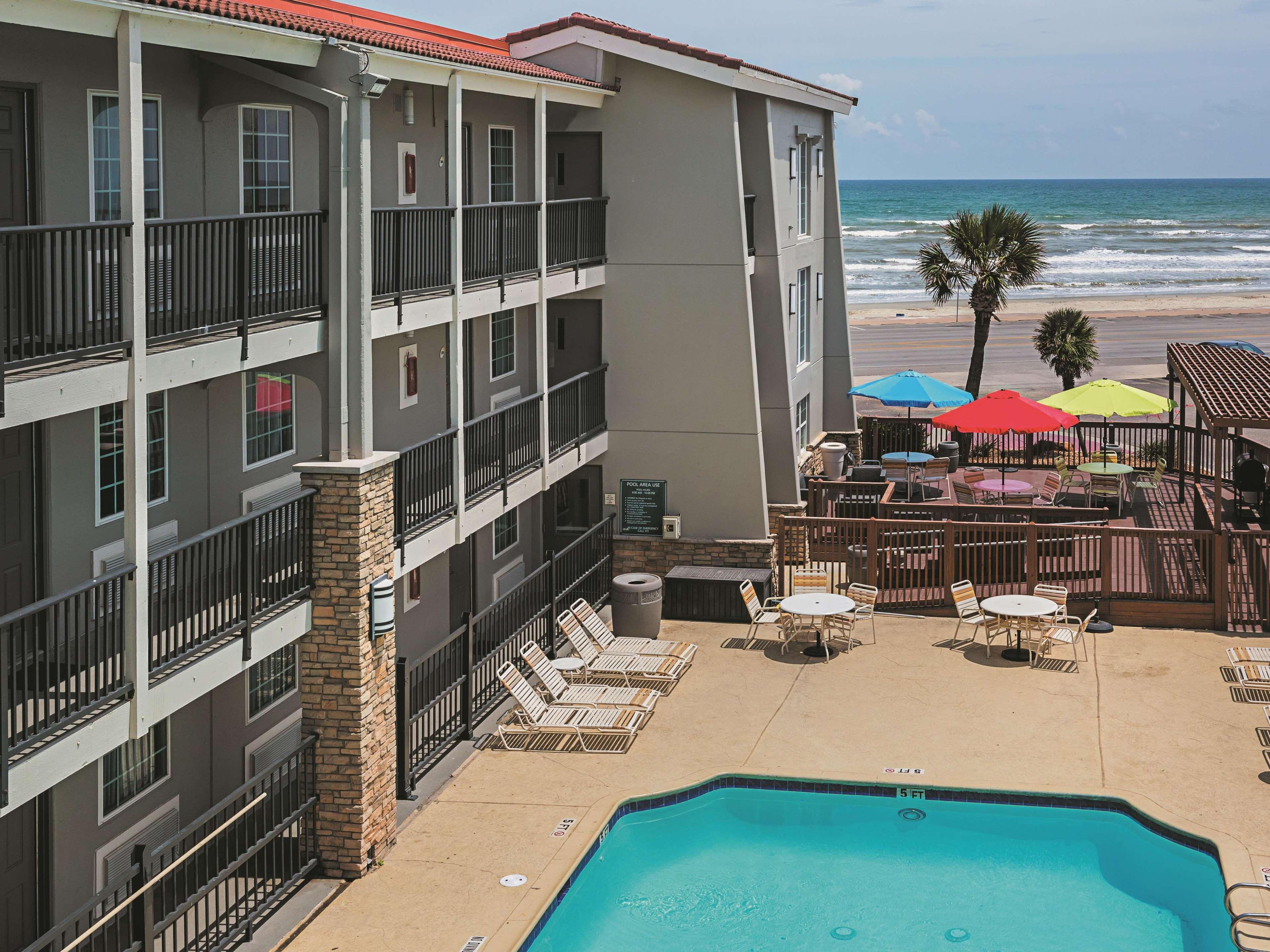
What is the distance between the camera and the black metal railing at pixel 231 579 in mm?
11539

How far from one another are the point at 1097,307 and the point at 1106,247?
48.0 metres

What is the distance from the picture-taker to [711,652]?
21188mm

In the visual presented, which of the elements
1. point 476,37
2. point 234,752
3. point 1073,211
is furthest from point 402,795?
point 1073,211

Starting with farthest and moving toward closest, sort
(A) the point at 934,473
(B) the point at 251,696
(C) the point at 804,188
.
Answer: (C) the point at 804,188
(A) the point at 934,473
(B) the point at 251,696

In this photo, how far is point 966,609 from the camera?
2136 cm

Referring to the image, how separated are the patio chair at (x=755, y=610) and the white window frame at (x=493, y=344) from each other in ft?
16.5

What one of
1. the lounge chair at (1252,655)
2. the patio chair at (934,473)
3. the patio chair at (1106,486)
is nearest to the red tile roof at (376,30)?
the patio chair at (934,473)

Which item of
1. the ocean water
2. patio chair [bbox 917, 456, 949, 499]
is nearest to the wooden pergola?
patio chair [bbox 917, 456, 949, 499]

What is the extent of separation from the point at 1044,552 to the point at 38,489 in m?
15.4

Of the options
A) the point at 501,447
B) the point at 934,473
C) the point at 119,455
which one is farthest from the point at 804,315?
the point at 119,455

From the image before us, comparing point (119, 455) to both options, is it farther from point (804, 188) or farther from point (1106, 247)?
point (1106, 247)

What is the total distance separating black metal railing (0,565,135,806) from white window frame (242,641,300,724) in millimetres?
3580

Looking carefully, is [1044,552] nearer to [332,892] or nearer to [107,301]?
[332,892]

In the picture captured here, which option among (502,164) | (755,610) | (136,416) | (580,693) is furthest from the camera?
(502,164)
